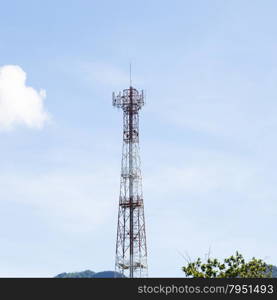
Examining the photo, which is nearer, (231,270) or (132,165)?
(231,270)

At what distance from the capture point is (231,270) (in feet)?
160

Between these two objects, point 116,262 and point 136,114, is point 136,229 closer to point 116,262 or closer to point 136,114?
point 116,262
